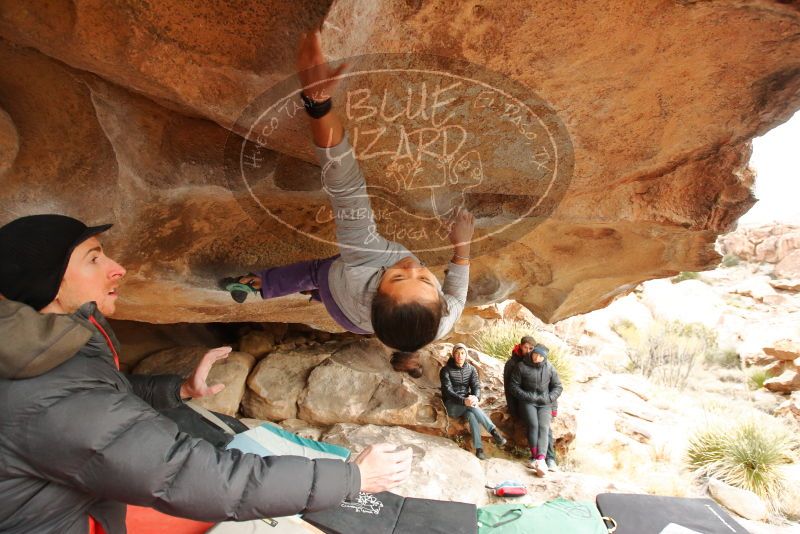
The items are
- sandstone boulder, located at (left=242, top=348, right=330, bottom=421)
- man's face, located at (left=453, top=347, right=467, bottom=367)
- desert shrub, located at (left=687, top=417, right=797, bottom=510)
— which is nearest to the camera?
sandstone boulder, located at (left=242, top=348, right=330, bottom=421)

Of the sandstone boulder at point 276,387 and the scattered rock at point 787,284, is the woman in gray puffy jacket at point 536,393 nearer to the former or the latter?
the sandstone boulder at point 276,387

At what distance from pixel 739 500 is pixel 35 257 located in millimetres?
7822

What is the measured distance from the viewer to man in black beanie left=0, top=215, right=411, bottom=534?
1.08m

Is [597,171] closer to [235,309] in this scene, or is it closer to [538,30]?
[538,30]

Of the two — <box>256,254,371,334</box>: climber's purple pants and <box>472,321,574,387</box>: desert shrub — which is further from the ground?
<box>256,254,371,334</box>: climber's purple pants

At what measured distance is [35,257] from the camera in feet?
4.25

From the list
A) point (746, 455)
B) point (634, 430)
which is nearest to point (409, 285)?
point (746, 455)

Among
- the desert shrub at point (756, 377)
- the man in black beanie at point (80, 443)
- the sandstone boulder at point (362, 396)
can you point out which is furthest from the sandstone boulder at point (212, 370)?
the desert shrub at point (756, 377)

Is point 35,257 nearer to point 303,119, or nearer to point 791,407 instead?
point 303,119

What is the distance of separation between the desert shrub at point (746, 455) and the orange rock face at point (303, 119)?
5221 mm

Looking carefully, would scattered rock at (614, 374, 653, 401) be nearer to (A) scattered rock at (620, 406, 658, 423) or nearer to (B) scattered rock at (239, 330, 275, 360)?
(A) scattered rock at (620, 406, 658, 423)

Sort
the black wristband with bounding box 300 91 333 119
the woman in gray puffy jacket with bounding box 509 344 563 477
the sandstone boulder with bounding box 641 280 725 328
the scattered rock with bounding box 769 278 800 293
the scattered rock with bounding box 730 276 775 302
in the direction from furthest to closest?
1. the scattered rock with bounding box 730 276 775 302
2. the scattered rock with bounding box 769 278 800 293
3. the sandstone boulder with bounding box 641 280 725 328
4. the woman in gray puffy jacket with bounding box 509 344 563 477
5. the black wristband with bounding box 300 91 333 119

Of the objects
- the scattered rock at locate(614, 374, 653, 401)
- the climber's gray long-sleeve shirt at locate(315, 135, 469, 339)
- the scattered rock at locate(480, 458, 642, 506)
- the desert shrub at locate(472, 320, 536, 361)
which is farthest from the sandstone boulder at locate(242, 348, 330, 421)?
the scattered rock at locate(614, 374, 653, 401)

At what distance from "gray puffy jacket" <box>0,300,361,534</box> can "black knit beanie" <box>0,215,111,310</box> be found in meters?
0.14
